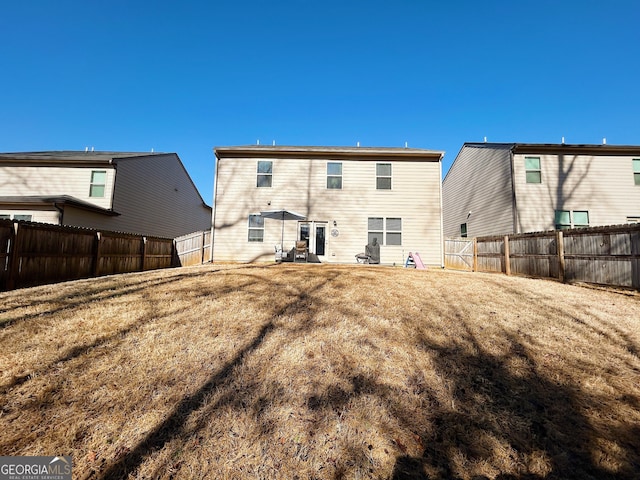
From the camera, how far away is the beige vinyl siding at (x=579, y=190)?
548 inches

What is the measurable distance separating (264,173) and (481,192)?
12578 mm

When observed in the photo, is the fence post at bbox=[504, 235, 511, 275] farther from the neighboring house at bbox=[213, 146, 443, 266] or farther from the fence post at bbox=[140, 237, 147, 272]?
the fence post at bbox=[140, 237, 147, 272]

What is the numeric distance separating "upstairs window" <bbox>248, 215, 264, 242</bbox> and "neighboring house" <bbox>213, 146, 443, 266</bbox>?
50 mm

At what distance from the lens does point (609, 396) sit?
9.98 feet

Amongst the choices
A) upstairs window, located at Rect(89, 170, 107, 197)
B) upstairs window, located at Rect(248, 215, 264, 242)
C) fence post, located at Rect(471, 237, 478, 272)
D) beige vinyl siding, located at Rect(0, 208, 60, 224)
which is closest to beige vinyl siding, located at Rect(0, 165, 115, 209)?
upstairs window, located at Rect(89, 170, 107, 197)

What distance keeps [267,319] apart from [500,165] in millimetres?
15686

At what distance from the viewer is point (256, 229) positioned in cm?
1395

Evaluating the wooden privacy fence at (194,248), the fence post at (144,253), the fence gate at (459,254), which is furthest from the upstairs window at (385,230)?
the fence post at (144,253)

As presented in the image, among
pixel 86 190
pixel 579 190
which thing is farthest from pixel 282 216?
pixel 579 190

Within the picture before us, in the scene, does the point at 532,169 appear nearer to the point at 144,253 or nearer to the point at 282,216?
the point at 282,216

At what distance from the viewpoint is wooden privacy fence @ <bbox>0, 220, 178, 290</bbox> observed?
20.4 ft

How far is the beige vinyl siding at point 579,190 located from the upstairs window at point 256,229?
12.8 metres

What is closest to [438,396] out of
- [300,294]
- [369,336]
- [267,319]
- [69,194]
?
[369,336]

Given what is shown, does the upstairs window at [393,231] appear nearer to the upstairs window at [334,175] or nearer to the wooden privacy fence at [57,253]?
the upstairs window at [334,175]
